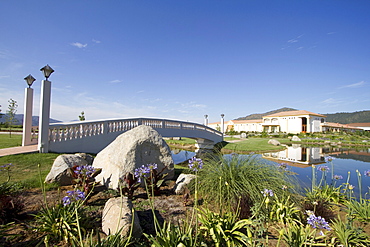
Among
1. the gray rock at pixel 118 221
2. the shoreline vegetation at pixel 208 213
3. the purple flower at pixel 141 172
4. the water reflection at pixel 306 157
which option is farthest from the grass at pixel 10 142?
the water reflection at pixel 306 157

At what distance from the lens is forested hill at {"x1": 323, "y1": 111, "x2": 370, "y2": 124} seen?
113 m

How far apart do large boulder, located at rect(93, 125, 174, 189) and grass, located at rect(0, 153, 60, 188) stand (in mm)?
1332

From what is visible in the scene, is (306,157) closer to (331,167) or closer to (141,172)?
(331,167)

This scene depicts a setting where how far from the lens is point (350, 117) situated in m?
121

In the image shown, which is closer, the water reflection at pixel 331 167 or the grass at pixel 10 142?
the water reflection at pixel 331 167

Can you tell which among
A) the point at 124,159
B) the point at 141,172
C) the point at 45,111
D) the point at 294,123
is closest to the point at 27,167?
the point at 45,111

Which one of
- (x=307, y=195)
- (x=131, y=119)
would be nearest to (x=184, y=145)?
(x=131, y=119)

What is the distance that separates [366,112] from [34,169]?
539ft

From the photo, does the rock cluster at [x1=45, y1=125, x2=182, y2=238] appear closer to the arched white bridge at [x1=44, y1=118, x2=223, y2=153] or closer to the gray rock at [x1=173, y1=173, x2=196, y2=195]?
the gray rock at [x1=173, y1=173, x2=196, y2=195]

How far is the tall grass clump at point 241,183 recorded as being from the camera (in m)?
3.19

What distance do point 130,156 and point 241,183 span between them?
8.08 feet

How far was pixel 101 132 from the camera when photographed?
9.11 meters

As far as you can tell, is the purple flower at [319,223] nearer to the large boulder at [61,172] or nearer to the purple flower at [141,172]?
the purple flower at [141,172]

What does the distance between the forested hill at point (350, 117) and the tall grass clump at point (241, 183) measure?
14542 cm
